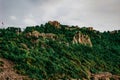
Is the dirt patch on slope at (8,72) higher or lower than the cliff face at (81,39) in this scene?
lower

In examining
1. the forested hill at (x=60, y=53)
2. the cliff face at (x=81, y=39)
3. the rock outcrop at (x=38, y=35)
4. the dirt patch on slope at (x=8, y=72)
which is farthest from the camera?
the cliff face at (x=81, y=39)

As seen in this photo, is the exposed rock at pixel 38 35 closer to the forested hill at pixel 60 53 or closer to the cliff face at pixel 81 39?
the forested hill at pixel 60 53

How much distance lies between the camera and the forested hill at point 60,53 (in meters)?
79.8

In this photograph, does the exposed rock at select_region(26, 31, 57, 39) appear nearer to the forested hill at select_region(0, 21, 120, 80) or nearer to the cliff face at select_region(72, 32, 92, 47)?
the forested hill at select_region(0, 21, 120, 80)

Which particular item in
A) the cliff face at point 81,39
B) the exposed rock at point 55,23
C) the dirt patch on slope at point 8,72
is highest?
the exposed rock at point 55,23

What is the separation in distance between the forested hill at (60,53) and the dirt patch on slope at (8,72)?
4.37 feet

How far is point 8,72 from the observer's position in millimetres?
73125

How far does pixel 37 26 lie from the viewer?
118562 mm

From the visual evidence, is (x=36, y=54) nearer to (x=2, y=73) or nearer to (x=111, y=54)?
(x=2, y=73)

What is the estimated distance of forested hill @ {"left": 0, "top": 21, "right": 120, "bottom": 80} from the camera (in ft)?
262

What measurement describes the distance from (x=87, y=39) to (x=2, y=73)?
4069cm

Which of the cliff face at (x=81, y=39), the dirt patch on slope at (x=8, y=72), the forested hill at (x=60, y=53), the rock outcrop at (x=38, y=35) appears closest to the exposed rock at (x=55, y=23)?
the forested hill at (x=60, y=53)

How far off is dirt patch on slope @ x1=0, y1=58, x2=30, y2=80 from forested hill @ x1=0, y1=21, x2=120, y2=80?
→ 1330 millimetres

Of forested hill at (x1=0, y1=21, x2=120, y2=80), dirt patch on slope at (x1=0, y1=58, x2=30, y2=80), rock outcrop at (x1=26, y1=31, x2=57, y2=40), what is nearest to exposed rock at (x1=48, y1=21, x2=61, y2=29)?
forested hill at (x1=0, y1=21, x2=120, y2=80)
